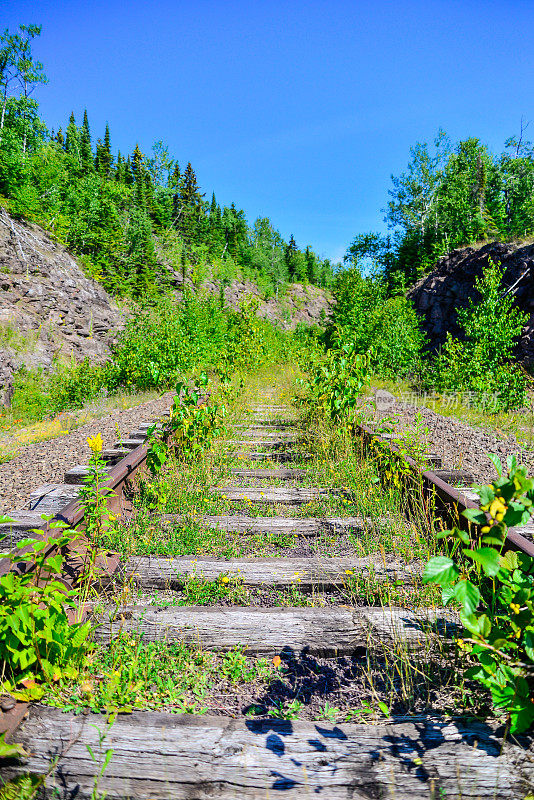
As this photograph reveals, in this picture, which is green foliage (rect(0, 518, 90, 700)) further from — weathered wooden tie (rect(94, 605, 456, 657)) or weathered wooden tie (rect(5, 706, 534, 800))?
weathered wooden tie (rect(94, 605, 456, 657))

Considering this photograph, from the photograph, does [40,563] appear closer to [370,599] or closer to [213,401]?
[370,599]

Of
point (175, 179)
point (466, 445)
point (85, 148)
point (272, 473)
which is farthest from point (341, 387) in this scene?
point (85, 148)

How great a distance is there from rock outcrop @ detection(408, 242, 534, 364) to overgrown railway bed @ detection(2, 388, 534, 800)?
1216 centimetres

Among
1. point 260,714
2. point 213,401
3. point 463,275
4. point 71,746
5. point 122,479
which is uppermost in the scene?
point 463,275

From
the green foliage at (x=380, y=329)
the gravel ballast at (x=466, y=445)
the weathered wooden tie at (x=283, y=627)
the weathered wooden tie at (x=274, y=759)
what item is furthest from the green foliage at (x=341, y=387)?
the green foliage at (x=380, y=329)

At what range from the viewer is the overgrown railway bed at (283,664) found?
4.52 feet

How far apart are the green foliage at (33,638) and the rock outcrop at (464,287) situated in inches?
547

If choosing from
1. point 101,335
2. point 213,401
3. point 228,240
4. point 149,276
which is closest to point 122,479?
point 213,401

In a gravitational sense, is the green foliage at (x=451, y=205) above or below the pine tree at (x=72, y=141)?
below

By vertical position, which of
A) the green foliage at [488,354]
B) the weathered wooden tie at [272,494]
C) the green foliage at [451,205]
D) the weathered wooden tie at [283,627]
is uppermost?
the green foliage at [451,205]

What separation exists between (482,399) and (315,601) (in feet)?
25.3

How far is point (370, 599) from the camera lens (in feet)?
8.20

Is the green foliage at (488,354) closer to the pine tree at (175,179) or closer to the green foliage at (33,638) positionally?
the green foliage at (33,638)

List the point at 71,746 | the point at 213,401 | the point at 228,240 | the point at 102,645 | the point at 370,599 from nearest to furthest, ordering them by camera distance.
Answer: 1. the point at 71,746
2. the point at 102,645
3. the point at 370,599
4. the point at 213,401
5. the point at 228,240
